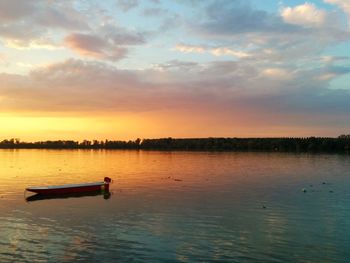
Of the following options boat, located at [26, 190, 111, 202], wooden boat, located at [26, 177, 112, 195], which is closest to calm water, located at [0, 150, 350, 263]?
boat, located at [26, 190, 111, 202]

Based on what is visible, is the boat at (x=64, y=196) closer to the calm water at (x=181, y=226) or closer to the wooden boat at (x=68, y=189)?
the wooden boat at (x=68, y=189)

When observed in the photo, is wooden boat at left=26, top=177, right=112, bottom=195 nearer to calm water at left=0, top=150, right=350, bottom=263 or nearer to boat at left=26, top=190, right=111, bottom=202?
boat at left=26, top=190, right=111, bottom=202

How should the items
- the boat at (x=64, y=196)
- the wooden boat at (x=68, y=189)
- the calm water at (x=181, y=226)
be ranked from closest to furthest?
the calm water at (x=181, y=226) → the boat at (x=64, y=196) → the wooden boat at (x=68, y=189)

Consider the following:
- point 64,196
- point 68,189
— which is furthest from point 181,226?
point 68,189

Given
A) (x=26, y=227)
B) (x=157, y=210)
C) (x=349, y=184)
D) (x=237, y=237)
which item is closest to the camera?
(x=237, y=237)

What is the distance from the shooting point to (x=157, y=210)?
37875mm

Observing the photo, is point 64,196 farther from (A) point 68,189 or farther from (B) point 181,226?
(B) point 181,226

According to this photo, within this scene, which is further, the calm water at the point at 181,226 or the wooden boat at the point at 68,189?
the wooden boat at the point at 68,189

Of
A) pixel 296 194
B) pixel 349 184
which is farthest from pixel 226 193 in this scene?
pixel 349 184

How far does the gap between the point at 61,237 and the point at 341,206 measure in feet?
90.9

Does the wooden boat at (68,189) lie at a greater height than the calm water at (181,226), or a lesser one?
greater

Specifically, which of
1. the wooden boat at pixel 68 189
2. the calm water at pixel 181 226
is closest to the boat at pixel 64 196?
the wooden boat at pixel 68 189

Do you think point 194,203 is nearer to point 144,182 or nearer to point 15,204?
point 15,204

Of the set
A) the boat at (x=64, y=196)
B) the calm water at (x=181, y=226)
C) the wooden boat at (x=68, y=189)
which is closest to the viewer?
the calm water at (x=181, y=226)
